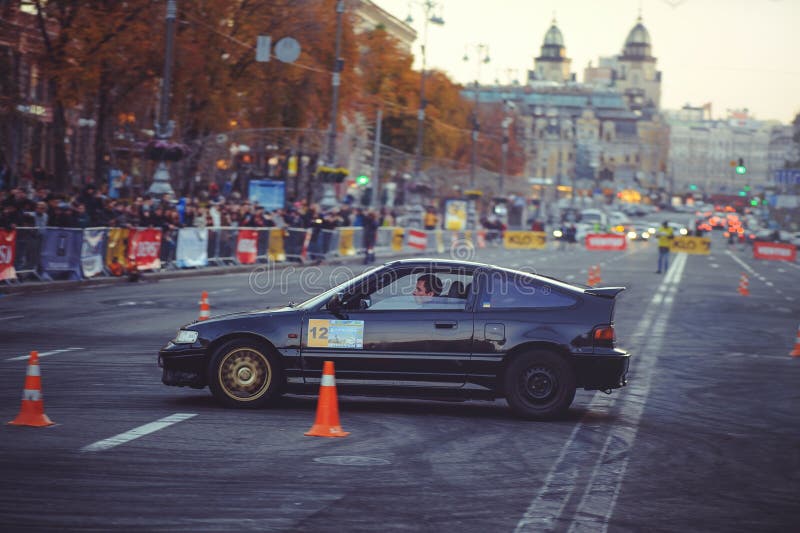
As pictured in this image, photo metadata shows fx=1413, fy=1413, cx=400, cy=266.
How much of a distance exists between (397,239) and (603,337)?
4556 cm

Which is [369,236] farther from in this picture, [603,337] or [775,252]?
[775,252]

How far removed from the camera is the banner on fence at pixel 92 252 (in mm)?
29125

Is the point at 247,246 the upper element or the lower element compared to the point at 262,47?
lower

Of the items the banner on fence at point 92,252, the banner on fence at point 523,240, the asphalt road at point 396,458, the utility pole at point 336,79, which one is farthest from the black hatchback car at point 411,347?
the banner on fence at point 523,240

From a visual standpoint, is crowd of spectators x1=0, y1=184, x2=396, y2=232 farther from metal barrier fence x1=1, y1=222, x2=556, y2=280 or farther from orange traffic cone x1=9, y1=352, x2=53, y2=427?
orange traffic cone x1=9, y1=352, x2=53, y2=427

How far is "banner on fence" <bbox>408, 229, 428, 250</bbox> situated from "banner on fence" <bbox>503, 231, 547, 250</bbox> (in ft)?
52.4

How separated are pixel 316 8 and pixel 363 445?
151 feet

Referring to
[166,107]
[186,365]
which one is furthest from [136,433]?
[166,107]

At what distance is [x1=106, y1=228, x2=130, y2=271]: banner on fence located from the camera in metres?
30.5

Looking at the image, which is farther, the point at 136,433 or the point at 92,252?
the point at 92,252

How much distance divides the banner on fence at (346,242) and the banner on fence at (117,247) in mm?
16819

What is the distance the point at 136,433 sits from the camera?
35.1 feet

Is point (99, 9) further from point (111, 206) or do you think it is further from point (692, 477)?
point (692, 477)

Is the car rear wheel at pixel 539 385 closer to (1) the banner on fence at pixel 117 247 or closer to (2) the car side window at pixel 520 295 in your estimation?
(2) the car side window at pixel 520 295
